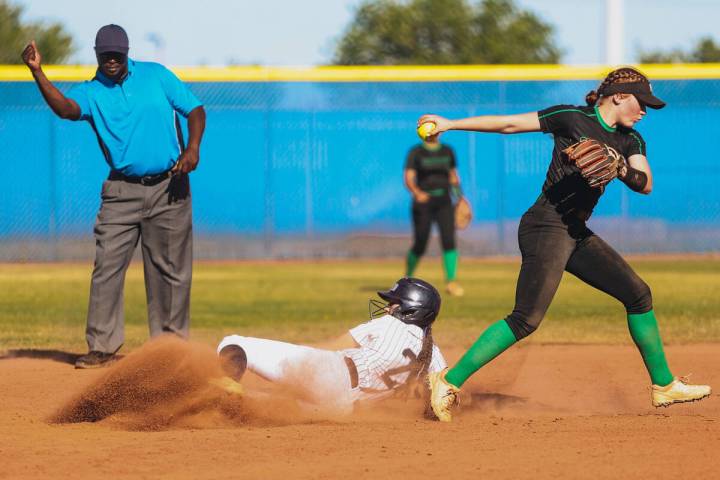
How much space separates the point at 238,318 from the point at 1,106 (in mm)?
8637

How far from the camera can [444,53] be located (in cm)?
4956

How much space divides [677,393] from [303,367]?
1994 millimetres

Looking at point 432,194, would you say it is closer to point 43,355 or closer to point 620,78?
point 43,355

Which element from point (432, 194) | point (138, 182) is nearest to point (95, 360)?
point (138, 182)

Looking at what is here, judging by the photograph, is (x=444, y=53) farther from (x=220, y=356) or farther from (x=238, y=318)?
(x=220, y=356)

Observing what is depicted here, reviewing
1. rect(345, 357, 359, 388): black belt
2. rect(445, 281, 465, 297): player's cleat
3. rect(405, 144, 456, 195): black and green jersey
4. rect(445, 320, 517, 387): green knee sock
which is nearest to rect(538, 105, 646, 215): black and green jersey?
rect(445, 320, 517, 387): green knee sock

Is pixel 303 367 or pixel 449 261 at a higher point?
Answer: pixel 303 367

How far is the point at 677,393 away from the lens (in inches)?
240

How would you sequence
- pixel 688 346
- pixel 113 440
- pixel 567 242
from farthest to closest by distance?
pixel 688 346, pixel 567 242, pixel 113 440

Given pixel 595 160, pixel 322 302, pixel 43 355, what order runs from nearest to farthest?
pixel 595 160, pixel 43 355, pixel 322 302

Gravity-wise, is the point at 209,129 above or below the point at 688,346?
above

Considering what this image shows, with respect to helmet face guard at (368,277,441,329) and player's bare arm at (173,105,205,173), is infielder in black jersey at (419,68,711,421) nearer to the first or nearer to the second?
helmet face guard at (368,277,441,329)

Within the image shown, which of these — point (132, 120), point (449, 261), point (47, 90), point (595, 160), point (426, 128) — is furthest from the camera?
point (449, 261)

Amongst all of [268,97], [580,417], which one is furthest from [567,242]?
[268,97]
